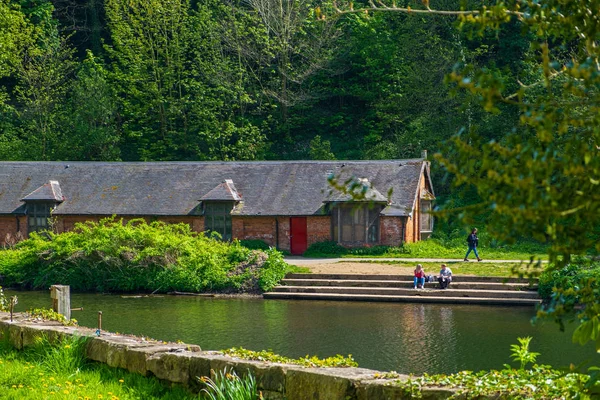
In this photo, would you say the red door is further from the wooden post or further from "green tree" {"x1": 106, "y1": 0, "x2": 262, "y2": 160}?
the wooden post

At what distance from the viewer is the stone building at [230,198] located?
35.4 m

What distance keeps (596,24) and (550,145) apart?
988 millimetres

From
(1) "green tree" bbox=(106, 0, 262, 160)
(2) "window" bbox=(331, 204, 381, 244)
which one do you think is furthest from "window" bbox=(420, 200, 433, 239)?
(1) "green tree" bbox=(106, 0, 262, 160)

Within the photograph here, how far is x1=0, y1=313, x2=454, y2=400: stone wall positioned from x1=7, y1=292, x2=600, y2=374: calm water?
745 cm

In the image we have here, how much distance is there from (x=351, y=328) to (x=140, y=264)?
35.7ft

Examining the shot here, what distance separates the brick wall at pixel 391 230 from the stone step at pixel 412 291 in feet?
24.9

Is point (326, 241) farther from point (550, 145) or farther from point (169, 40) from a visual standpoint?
point (550, 145)

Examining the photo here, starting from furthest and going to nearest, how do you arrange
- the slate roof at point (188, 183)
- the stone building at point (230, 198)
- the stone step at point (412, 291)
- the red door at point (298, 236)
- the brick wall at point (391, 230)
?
1. the slate roof at point (188, 183)
2. the red door at point (298, 236)
3. the stone building at point (230, 198)
4. the brick wall at point (391, 230)
5. the stone step at point (412, 291)

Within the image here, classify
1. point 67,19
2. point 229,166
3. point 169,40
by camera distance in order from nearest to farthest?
point 229,166, point 169,40, point 67,19

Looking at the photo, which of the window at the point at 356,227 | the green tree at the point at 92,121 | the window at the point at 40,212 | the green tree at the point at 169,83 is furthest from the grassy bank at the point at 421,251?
the green tree at the point at 92,121

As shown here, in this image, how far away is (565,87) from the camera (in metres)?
4.91

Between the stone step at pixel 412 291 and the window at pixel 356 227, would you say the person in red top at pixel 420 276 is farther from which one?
the window at pixel 356 227

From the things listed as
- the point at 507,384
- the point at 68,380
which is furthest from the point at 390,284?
the point at 507,384

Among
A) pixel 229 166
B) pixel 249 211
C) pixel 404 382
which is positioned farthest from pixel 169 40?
pixel 404 382
